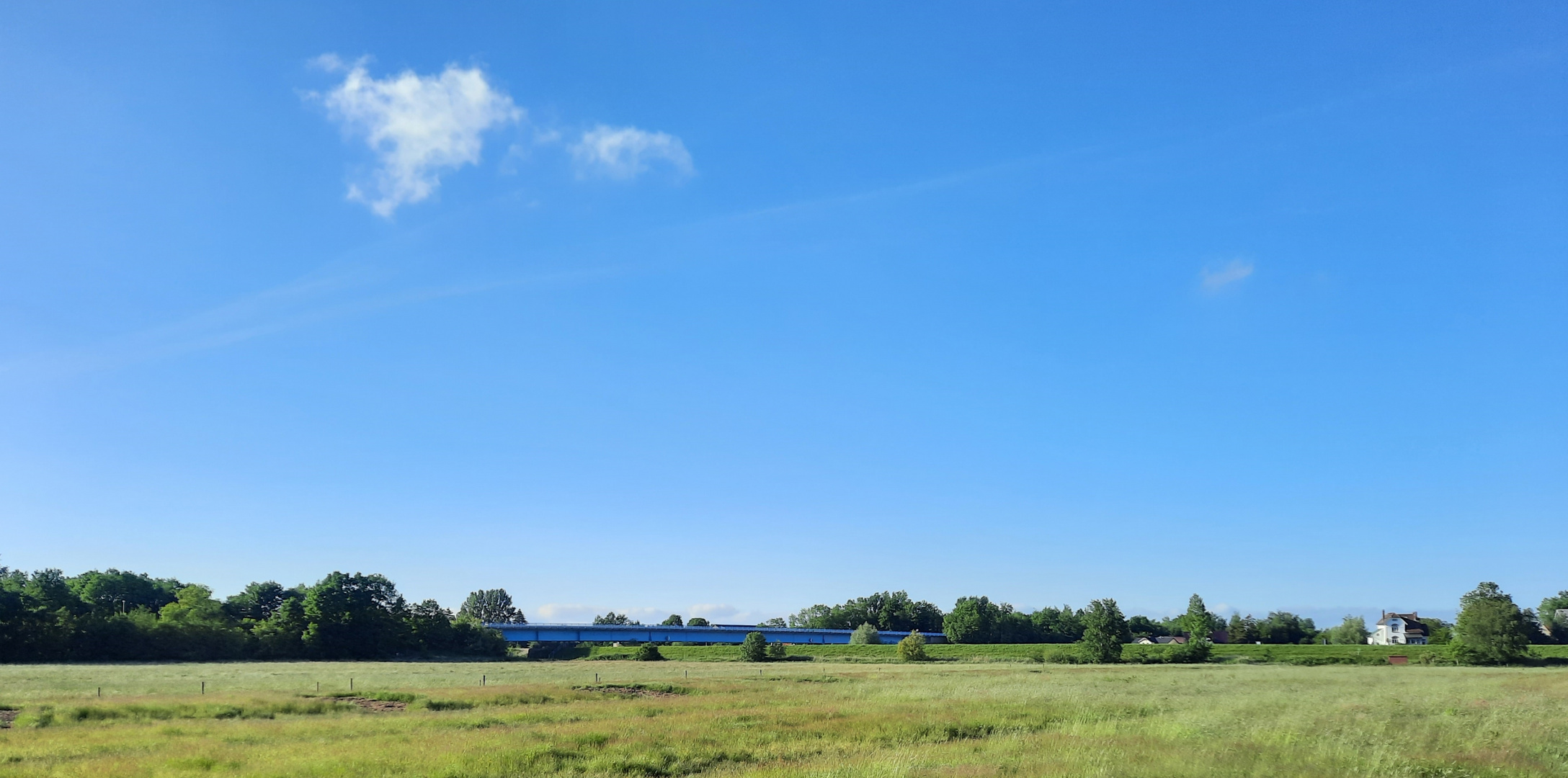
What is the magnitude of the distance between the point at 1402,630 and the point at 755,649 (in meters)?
142

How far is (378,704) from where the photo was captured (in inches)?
1652

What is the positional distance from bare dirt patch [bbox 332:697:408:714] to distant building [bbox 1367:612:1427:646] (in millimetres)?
185068

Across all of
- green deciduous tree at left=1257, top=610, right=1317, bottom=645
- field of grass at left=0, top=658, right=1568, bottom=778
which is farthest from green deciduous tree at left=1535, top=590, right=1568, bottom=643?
field of grass at left=0, top=658, right=1568, bottom=778

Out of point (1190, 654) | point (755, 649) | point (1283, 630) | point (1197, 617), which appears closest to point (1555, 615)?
point (1283, 630)

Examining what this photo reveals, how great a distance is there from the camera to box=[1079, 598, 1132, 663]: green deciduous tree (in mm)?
106250

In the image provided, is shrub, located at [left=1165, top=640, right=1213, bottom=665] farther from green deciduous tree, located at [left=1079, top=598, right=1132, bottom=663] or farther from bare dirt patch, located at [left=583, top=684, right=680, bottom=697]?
bare dirt patch, located at [left=583, top=684, right=680, bottom=697]

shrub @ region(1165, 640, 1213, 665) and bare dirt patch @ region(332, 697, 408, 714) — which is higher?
bare dirt patch @ region(332, 697, 408, 714)

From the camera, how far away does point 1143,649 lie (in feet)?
371

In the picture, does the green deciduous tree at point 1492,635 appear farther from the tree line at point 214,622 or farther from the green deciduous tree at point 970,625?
the tree line at point 214,622

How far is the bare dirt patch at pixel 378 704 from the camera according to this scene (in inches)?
1553

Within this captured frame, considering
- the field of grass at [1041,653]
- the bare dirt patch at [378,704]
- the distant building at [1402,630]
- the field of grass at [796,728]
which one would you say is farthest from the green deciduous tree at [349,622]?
the distant building at [1402,630]

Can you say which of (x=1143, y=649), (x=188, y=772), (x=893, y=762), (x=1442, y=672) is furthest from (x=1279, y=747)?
(x=1143, y=649)

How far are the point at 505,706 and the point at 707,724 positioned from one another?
13084mm

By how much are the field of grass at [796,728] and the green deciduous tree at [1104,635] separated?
166 feet
